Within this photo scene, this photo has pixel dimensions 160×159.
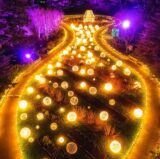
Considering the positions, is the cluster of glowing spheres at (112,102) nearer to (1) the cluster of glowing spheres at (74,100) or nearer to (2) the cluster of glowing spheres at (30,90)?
(1) the cluster of glowing spheres at (74,100)

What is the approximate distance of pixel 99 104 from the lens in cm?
2142

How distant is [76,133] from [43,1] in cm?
3382

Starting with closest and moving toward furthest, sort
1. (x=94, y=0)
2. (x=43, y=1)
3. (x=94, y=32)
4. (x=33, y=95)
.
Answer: (x=33, y=95)
(x=94, y=32)
(x=43, y=1)
(x=94, y=0)

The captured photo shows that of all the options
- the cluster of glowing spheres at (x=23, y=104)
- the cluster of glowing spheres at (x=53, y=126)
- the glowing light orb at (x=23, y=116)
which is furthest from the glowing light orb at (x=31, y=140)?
the cluster of glowing spheres at (x=23, y=104)

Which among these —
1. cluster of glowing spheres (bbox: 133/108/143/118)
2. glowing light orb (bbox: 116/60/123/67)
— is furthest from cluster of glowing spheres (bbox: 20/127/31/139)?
glowing light orb (bbox: 116/60/123/67)

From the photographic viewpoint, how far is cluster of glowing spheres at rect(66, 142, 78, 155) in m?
16.0

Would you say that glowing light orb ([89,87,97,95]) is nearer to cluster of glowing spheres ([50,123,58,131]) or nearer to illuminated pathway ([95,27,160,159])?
illuminated pathway ([95,27,160,159])

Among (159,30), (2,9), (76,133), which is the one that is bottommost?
(76,133)

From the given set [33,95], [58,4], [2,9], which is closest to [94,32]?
[58,4]

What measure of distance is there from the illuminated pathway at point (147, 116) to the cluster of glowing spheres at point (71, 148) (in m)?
2.94

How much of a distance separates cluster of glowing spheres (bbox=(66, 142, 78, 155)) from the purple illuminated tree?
21.1 metres

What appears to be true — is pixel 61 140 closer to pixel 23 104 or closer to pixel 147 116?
pixel 23 104

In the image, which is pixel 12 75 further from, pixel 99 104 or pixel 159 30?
pixel 159 30

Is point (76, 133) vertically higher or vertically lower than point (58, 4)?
higher
